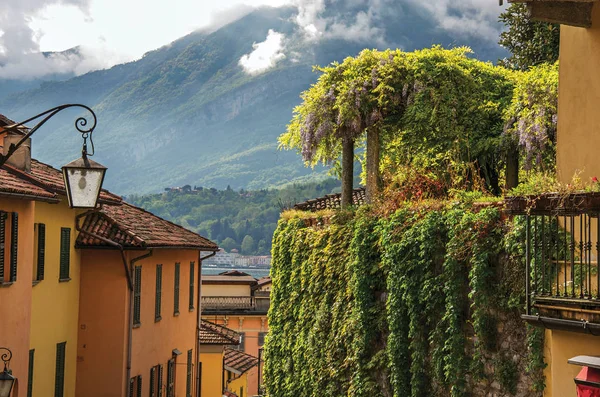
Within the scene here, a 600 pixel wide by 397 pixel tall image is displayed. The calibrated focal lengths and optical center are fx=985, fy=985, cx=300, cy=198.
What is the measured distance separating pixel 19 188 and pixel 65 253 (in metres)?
6.03

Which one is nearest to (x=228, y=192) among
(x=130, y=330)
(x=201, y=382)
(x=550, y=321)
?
(x=201, y=382)

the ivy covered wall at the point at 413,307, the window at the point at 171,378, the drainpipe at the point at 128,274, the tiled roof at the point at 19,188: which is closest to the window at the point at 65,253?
the drainpipe at the point at 128,274

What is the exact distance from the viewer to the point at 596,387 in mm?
8672

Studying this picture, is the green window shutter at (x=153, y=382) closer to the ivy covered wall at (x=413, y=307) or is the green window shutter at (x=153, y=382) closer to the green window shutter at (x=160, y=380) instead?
the green window shutter at (x=160, y=380)

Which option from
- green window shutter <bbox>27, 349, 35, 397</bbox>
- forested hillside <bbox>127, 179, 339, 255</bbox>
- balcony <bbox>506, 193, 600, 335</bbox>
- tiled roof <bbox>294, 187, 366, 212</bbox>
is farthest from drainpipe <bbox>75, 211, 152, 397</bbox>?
forested hillside <bbox>127, 179, 339, 255</bbox>

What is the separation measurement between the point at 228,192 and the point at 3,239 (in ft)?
551

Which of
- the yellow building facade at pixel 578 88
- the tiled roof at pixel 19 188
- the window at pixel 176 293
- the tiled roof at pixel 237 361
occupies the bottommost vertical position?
the tiled roof at pixel 237 361

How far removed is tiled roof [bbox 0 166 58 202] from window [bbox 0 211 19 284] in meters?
0.48

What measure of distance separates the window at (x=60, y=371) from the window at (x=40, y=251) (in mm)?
2415

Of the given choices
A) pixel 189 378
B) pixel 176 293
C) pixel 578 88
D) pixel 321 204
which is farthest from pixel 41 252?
pixel 189 378

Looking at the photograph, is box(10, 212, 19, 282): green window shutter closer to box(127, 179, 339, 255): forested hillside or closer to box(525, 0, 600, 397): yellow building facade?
box(525, 0, 600, 397): yellow building facade

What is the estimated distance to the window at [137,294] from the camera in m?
25.2

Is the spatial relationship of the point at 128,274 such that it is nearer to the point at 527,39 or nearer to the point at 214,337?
the point at 214,337

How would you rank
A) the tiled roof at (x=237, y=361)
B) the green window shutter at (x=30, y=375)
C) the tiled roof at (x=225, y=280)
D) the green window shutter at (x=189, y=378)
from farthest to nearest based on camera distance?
the tiled roof at (x=225, y=280) < the tiled roof at (x=237, y=361) < the green window shutter at (x=189, y=378) < the green window shutter at (x=30, y=375)
